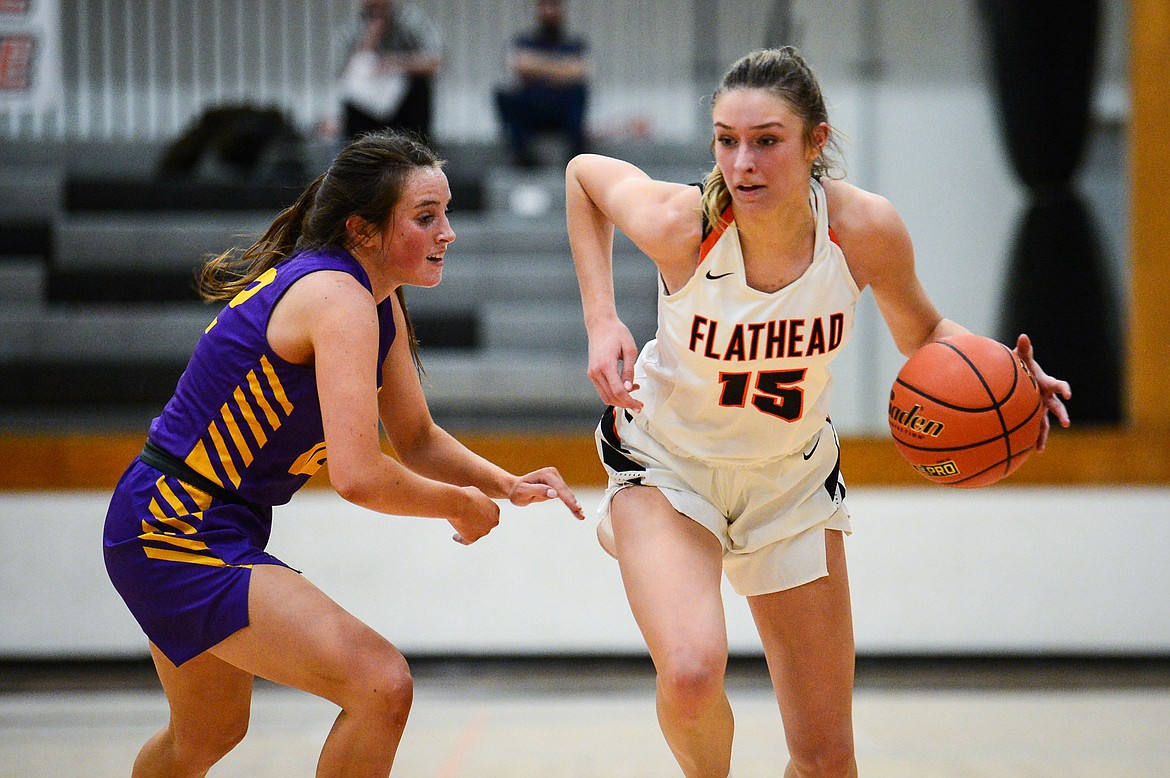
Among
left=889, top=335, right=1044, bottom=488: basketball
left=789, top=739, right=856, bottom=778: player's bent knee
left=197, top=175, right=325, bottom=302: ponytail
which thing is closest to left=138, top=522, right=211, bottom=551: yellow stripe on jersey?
left=197, top=175, right=325, bottom=302: ponytail

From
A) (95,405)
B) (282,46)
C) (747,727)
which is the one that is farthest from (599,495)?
(282,46)

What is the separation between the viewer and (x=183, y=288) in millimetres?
6180

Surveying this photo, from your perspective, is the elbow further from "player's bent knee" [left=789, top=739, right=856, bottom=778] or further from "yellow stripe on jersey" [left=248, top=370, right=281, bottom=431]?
"player's bent knee" [left=789, top=739, right=856, bottom=778]

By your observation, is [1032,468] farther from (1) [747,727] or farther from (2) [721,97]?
(2) [721,97]

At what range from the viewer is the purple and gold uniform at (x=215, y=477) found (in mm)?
2213

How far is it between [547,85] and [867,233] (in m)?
4.35

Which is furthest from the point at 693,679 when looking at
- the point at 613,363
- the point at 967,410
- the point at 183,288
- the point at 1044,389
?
the point at 183,288

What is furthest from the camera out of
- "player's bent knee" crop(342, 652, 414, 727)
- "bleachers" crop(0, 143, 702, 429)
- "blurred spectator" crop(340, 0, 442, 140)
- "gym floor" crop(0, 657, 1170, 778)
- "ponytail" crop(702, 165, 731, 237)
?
"blurred spectator" crop(340, 0, 442, 140)

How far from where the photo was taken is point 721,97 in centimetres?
241

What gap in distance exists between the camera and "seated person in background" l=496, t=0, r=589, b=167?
21.4 ft

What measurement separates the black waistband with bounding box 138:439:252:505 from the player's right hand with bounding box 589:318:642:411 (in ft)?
2.53

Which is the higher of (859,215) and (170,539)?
(859,215)

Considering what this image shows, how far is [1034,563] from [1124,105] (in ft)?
7.25

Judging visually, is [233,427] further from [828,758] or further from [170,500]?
[828,758]
